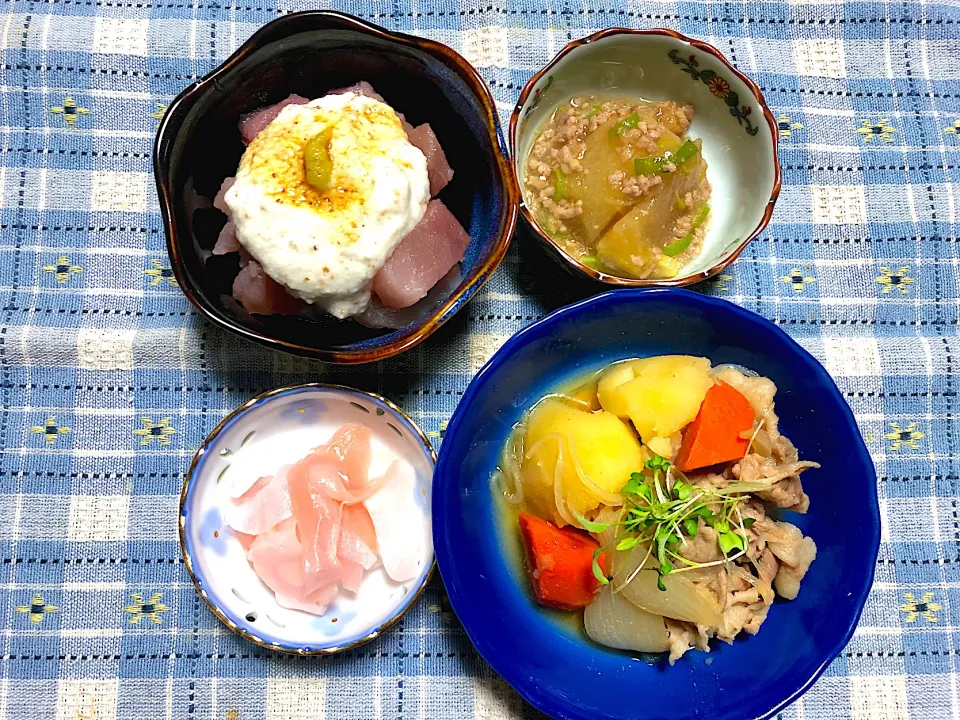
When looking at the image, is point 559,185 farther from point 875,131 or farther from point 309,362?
point 875,131

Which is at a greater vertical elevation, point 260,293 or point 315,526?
point 260,293

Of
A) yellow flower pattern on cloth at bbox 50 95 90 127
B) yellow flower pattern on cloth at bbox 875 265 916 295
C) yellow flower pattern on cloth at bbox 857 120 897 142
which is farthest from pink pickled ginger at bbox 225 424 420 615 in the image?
yellow flower pattern on cloth at bbox 857 120 897 142

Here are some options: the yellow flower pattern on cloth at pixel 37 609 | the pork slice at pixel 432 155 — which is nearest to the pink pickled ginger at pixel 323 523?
the yellow flower pattern on cloth at pixel 37 609

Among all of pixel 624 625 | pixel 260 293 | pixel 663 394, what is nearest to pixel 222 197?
pixel 260 293

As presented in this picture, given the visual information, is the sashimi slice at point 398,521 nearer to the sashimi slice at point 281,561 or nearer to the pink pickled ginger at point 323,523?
the pink pickled ginger at point 323,523

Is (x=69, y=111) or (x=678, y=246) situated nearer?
(x=678, y=246)

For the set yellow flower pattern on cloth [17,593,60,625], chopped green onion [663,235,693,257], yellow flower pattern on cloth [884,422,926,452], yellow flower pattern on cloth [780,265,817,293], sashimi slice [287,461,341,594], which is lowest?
yellow flower pattern on cloth [17,593,60,625]

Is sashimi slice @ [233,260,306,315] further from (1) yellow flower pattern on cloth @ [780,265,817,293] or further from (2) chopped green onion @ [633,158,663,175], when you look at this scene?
(1) yellow flower pattern on cloth @ [780,265,817,293]
